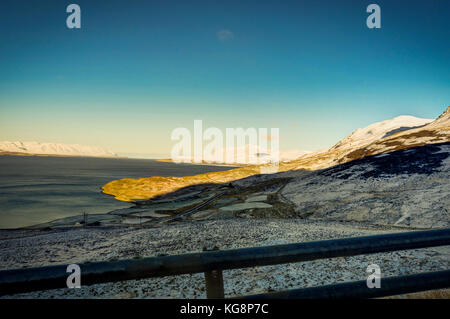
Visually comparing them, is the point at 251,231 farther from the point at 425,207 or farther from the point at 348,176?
the point at 348,176

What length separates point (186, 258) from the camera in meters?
2.90

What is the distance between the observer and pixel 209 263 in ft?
9.51

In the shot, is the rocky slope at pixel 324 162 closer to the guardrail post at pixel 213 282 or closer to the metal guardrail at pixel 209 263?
the metal guardrail at pixel 209 263

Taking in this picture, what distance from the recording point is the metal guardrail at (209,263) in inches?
101

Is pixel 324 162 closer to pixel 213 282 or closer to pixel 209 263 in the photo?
pixel 213 282

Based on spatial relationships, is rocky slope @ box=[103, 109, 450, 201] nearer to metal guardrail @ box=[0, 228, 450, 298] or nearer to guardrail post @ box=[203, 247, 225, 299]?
metal guardrail @ box=[0, 228, 450, 298]

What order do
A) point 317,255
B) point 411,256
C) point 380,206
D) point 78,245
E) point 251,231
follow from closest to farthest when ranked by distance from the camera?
point 317,255, point 411,256, point 251,231, point 78,245, point 380,206

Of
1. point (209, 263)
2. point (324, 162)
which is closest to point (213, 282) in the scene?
point (209, 263)

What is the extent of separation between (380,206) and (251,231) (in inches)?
605

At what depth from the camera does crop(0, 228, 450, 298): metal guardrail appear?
255cm
